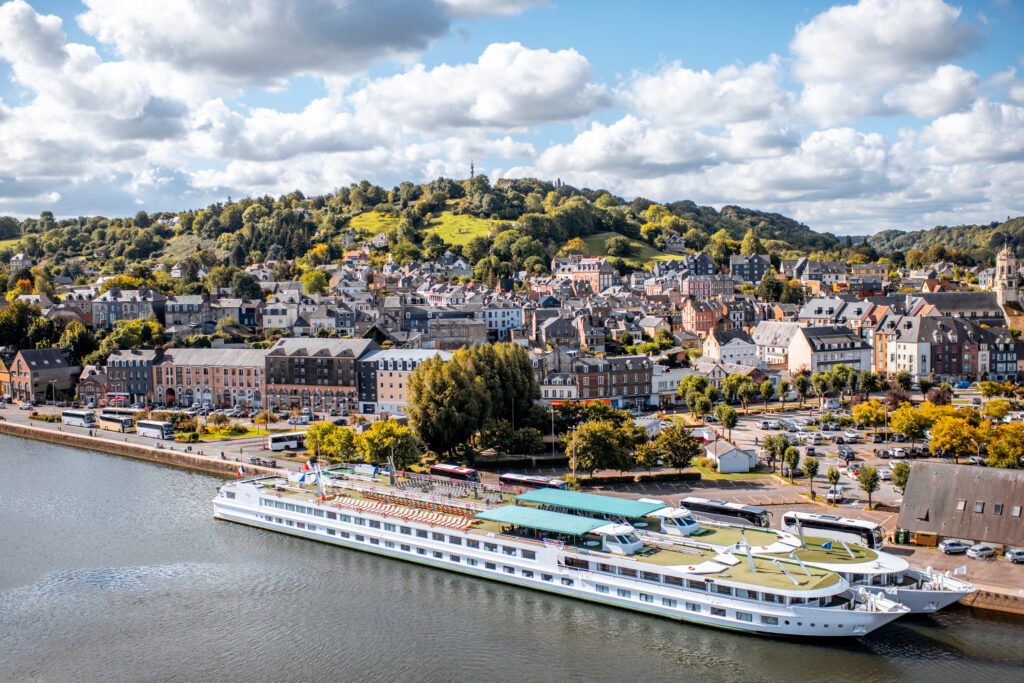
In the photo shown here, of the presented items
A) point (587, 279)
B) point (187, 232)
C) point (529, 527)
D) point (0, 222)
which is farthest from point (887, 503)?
point (0, 222)

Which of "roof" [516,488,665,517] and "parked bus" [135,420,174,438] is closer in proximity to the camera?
"roof" [516,488,665,517]

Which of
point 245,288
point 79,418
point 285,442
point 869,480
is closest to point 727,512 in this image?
point 869,480

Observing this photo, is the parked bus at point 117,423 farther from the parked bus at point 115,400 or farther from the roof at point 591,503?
the roof at point 591,503

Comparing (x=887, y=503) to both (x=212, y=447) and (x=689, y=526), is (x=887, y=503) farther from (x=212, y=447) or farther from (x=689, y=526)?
(x=212, y=447)

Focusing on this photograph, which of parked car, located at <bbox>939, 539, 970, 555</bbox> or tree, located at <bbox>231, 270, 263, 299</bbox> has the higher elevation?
tree, located at <bbox>231, 270, 263, 299</bbox>

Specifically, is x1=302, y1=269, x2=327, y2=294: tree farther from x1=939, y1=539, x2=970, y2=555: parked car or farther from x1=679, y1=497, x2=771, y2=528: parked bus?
x1=939, y1=539, x2=970, y2=555: parked car

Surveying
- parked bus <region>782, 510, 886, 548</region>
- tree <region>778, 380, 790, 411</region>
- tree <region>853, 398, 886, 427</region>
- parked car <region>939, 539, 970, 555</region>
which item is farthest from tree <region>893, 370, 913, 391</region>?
parked car <region>939, 539, 970, 555</region>
